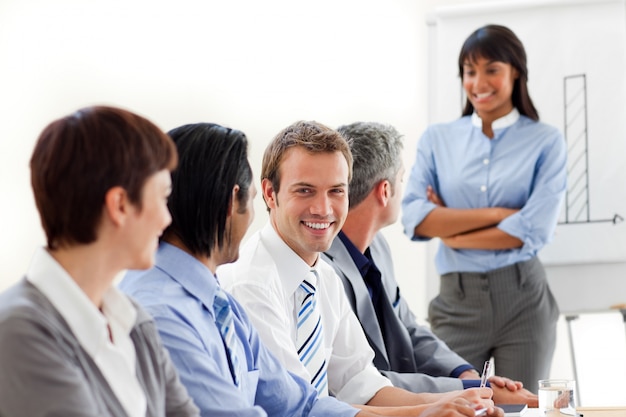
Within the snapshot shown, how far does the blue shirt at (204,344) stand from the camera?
1.54 m

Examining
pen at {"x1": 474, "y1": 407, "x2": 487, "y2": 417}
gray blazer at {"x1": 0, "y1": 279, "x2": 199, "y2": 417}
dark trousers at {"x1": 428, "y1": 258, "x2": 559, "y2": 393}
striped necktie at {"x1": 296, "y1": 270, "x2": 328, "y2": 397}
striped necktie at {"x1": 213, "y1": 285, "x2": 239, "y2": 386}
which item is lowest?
dark trousers at {"x1": 428, "y1": 258, "x2": 559, "y2": 393}

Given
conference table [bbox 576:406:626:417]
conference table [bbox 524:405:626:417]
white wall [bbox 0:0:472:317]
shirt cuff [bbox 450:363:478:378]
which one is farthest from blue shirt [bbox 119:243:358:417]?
white wall [bbox 0:0:472:317]

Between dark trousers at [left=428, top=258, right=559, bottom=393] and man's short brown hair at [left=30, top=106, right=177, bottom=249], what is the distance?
262 cm

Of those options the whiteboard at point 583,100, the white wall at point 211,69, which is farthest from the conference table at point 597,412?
the white wall at point 211,69

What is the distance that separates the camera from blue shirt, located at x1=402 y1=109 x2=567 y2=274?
140 inches

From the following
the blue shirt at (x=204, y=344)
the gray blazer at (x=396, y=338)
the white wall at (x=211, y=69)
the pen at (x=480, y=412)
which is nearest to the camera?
the blue shirt at (x=204, y=344)

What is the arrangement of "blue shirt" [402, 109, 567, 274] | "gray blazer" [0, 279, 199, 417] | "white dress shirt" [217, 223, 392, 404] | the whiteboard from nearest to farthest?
1. "gray blazer" [0, 279, 199, 417]
2. "white dress shirt" [217, 223, 392, 404]
3. "blue shirt" [402, 109, 567, 274]
4. the whiteboard

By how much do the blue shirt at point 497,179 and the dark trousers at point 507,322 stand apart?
0.06 meters

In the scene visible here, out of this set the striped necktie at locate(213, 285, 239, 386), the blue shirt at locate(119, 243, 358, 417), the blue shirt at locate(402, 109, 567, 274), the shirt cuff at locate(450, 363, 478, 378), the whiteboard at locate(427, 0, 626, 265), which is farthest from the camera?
the whiteboard at locate(427, 0, 626, 265)

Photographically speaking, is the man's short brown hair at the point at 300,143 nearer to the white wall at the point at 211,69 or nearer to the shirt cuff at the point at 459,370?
the shirt cuff at the point at 459,370

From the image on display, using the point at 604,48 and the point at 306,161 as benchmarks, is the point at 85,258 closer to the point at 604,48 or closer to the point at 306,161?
the point at 306,161

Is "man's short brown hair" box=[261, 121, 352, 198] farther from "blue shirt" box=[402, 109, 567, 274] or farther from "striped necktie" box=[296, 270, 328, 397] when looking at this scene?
"blue shirt" box=[402, 109, 567, 274]

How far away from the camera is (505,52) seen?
371 centimetres

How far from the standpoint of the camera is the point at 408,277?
15.7 ft
